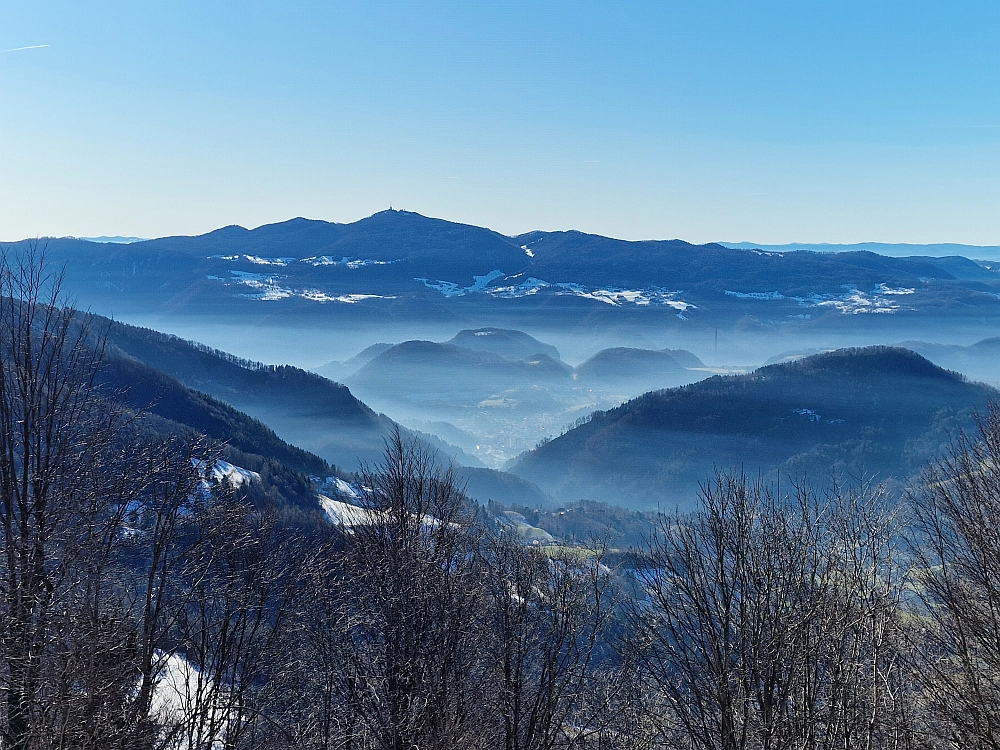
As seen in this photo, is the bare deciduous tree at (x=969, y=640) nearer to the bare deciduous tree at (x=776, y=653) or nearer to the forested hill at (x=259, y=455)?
the bare deciduous tree at (x=776, y=653)

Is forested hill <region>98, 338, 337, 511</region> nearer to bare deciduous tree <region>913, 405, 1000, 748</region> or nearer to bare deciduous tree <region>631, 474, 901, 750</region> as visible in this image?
bare deciduous tree <region>913, 405, 1000, 748</region>

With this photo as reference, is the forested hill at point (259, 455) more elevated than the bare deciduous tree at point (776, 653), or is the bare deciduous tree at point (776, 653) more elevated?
the bare deciduous tree at point (776, 653)

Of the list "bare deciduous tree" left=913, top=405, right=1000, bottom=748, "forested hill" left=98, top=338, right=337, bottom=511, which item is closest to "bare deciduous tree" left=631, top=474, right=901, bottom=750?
"bare deciduous tree" left=913, top=405, right=1000, bottom=748

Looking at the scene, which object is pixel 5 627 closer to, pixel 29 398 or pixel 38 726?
pixel 38 726

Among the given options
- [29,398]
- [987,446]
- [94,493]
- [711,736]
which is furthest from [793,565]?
[987,446]

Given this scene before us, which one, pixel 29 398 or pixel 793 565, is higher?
pixel 29 398

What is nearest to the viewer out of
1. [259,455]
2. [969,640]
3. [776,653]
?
[776,653]

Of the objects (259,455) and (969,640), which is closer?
(969,640)

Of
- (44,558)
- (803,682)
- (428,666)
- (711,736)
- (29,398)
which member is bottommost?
(428,666)

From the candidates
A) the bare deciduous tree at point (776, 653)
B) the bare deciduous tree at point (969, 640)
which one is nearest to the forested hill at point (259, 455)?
the bare deciduous tree at point (969, 640)

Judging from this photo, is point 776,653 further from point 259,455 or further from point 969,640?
point 259,455

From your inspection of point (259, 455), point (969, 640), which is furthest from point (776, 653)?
point (259, 455)
